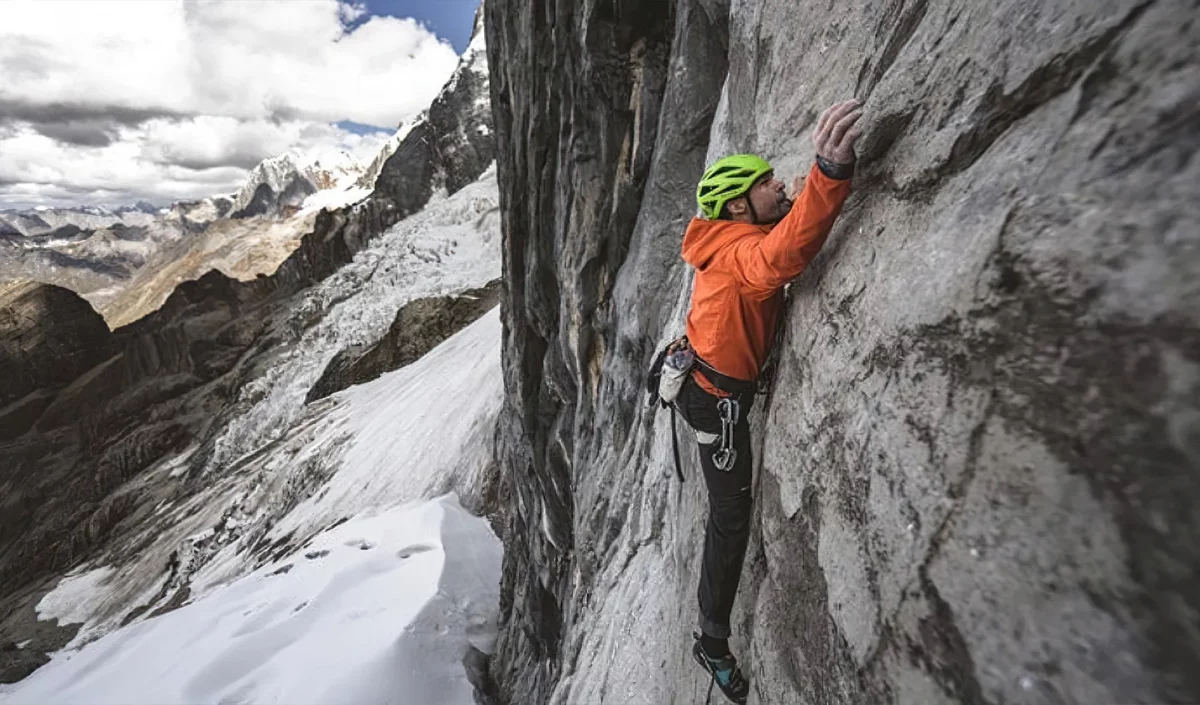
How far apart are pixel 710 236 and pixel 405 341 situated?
1316 inches

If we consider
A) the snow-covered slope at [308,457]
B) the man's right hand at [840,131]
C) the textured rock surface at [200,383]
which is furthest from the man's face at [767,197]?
the textured rock surface at [200,383]

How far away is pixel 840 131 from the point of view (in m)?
2.60

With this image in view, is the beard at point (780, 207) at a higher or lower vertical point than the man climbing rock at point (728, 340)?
higher

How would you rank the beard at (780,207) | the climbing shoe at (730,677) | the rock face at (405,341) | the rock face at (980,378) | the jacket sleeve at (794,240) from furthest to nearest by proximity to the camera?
the rock face at (405,341)
the climbing shoe at (730,677)
the beard at (780,207)
the jacket sleeve at (794,240)
the rock face at (980,378)

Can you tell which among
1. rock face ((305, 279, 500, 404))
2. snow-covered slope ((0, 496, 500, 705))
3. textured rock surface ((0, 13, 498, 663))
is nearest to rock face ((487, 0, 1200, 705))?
snow-covered slope ((0, 496, 500, 705))

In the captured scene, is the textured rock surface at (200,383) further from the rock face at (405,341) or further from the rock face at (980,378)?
the rock face at (980,378)

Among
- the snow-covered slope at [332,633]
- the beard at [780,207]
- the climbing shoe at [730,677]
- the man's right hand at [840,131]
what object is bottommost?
the snow-covered slope at [332,633]

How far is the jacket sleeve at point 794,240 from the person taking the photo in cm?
267

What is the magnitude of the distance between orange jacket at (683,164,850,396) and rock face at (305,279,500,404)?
32321 millimetres

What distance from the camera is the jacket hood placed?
340 cm

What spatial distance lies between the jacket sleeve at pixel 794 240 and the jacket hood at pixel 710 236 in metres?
0.14

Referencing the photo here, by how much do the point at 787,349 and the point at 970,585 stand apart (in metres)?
1.93

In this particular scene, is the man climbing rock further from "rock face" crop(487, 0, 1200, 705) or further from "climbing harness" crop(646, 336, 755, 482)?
Answer: "rock face" crop(487, 0, 1200, 705)

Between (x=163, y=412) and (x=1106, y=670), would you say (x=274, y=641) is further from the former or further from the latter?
(x=163, y=412)
